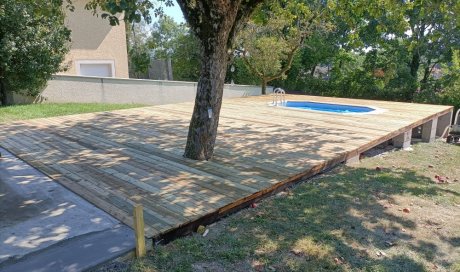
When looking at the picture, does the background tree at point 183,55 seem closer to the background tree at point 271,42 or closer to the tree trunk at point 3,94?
the background tree at point 271,42

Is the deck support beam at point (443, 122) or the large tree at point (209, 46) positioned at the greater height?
the large tree at point (209, 46)

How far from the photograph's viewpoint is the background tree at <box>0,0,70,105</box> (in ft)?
31.7

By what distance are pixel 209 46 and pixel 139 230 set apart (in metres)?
2.72

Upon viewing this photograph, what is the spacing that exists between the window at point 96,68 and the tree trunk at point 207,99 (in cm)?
998

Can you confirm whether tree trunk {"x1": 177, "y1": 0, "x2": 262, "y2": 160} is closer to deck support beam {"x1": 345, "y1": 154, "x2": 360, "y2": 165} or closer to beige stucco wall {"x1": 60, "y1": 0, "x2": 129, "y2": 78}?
deck support beam {"x1": 345, "y1": 154, "x2": 360, "y2": 165}

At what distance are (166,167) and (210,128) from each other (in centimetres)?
82

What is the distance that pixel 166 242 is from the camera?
318 cm

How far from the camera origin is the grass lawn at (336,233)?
2.97 metres

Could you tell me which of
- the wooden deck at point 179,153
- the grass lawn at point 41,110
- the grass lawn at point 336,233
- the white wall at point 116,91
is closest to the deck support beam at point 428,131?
the wooden deck at point 179,153

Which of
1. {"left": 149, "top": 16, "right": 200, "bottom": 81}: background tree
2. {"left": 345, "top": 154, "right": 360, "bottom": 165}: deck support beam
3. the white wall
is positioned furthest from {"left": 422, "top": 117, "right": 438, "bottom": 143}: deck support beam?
{"left": 149, "top": 16, "right": 200, "bottom": 81}: background tree

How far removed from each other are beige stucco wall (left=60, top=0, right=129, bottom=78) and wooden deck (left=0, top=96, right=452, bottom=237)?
5.04 metres

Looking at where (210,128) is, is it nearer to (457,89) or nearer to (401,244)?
(401,244)

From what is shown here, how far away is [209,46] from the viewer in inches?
186

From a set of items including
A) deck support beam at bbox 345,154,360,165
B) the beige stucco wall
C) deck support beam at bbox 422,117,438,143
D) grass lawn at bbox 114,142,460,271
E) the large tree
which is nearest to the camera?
grass lawn at bbox 114,142,460,271
